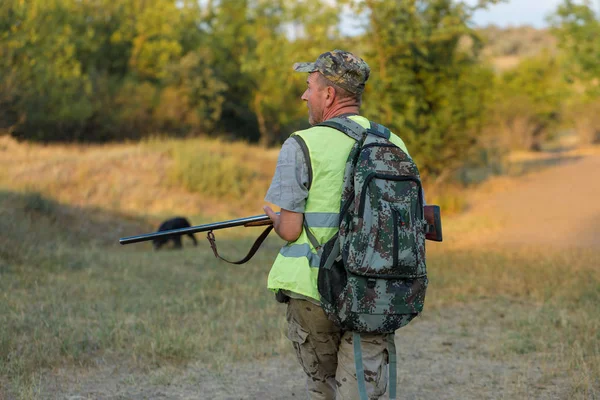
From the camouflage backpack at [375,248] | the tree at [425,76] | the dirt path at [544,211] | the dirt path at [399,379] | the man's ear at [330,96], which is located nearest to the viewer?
the camouflage backpack at [375,248]

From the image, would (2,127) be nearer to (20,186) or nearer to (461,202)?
(20,186)

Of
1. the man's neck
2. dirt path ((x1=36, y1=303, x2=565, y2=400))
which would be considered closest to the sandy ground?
dirt path ((x1=36, y1=303, x2=565, y2=400))

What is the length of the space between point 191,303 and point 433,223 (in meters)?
4.75

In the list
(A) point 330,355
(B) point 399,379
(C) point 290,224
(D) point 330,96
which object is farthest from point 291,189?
(B) point 399,379

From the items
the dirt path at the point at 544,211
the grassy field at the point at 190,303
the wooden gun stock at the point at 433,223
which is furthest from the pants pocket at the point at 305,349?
the dirt path at the point at 544,211

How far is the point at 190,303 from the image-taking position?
7535 mm

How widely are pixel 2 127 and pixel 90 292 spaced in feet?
26.0

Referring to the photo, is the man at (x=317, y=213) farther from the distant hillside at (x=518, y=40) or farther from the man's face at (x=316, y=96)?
the distant hillside at (x=518, y=40)

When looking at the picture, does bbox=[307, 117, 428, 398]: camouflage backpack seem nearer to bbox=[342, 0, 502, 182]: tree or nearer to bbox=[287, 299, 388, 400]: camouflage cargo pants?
bbox=[287, 299, 388, 400]: camouflage cargo pants

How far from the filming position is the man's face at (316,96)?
10.2 ft

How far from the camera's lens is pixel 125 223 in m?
14.5

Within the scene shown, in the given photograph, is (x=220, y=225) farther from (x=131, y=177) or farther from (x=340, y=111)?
(x=131, y=177)

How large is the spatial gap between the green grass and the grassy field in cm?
1

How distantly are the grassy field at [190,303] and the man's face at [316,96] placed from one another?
282cm
